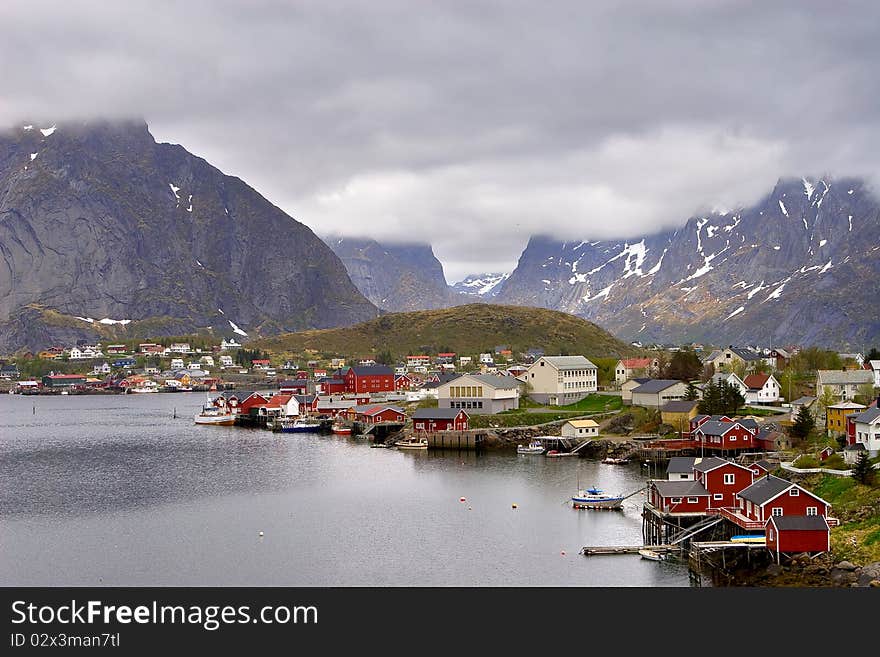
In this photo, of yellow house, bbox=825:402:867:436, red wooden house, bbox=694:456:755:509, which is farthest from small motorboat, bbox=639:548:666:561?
yellow house, bbox=825:402:867:436

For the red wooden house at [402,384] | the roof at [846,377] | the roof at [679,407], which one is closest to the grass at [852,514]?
the roof at [679,407]

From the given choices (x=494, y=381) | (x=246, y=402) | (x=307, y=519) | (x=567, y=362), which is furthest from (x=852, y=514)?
(x=246, y=402)

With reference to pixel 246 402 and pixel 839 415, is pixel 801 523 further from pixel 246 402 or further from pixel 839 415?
pixel 246 402

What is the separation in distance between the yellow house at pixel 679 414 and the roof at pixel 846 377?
32.5 feet

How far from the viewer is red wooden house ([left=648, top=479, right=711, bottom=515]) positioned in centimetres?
4175

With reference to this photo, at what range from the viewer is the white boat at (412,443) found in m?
78.8

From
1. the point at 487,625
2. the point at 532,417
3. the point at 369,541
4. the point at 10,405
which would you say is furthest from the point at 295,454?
the point at 10,405

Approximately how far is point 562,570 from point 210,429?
70.1 m

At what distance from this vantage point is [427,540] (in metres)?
41.0

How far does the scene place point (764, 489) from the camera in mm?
37906

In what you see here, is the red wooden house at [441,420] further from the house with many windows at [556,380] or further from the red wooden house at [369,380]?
the red wooden house at [369,380]

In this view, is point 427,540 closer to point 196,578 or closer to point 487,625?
point 196,578

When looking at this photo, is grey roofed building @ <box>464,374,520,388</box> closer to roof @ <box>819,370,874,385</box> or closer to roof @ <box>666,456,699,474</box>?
roof @ <box>819,370,874,385</box>

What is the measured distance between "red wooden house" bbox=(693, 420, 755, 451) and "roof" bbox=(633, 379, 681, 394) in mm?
15789
